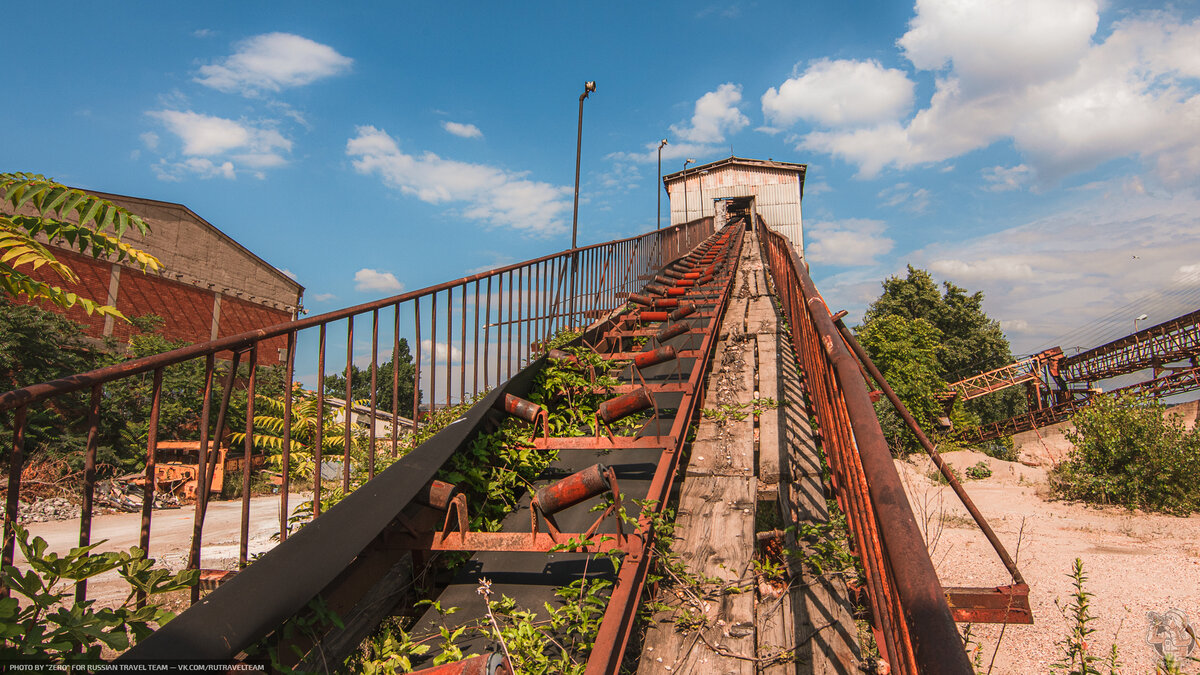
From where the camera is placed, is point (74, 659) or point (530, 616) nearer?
point (74, 659)

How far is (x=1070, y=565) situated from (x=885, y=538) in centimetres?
1175

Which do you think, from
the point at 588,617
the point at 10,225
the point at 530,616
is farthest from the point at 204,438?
the point at 588,617

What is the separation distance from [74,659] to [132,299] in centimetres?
2697

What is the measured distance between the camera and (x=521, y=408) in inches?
179

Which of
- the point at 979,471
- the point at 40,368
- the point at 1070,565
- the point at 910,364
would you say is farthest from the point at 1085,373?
the point at 40,368

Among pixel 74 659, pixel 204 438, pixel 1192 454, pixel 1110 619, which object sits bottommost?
pixel 1110 619

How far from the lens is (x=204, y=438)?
271 cm

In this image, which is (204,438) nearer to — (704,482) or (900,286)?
(704,482)

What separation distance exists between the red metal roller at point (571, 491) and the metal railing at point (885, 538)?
126 cm

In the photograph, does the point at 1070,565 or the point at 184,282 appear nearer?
the point at 1070,565

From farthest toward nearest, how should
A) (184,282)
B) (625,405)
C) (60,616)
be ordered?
(184,282), (625,405), (60,616)

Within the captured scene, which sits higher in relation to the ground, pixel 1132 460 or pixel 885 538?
pixel 885 538

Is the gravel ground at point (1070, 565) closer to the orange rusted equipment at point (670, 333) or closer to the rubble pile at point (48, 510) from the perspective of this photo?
the orange rusted equipment at point (670, 333)

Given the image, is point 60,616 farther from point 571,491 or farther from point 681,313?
point 681,313
